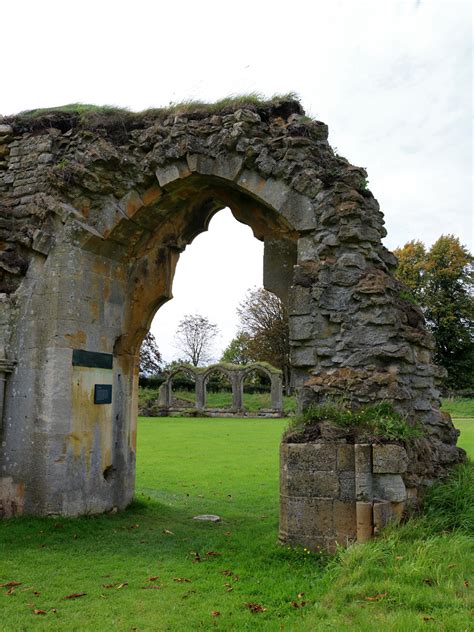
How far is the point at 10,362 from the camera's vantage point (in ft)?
25.4

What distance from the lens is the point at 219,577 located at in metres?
5.36

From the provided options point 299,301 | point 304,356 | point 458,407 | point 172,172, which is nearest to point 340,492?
point 304,356

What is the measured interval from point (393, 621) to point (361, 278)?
360 cm

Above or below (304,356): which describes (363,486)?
below

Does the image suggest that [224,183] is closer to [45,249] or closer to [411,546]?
[45,249]

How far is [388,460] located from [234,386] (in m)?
27.2

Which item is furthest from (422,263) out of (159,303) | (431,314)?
(159,303)

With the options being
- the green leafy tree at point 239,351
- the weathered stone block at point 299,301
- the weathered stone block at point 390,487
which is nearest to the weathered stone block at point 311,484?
the weathered stone block at point 390,487

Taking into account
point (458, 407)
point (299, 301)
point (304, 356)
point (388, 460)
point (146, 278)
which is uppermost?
point (146, 278)

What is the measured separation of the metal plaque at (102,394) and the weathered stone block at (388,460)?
4004mm

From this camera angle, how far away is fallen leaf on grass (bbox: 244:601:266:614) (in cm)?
453

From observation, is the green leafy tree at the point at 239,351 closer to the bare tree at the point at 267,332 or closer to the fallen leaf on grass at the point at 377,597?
the bare tree at the point at 267,332

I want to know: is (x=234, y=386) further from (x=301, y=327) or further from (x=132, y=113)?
(x=301, y=327)

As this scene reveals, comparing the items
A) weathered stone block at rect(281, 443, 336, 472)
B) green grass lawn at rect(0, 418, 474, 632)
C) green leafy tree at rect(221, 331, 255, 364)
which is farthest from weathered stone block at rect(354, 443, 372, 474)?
green leafy tree at rect(221, 331, 255, 364)
